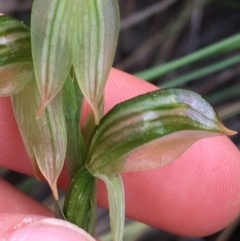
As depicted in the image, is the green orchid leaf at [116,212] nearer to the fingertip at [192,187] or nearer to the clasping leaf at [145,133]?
the clasping leaf at [145,133]

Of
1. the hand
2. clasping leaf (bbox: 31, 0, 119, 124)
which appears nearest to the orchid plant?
clasping leaf (bbox: 31, 0, 119, 124)

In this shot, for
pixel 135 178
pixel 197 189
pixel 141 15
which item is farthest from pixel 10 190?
pixel 141 15

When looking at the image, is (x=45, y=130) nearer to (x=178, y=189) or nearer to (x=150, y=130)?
(x=150, y=130)

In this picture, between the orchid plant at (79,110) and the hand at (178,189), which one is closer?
the orchid plant at (79,110)

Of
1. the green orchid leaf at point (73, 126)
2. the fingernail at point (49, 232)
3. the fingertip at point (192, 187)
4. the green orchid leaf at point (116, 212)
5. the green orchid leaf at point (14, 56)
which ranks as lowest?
the fingertip at point (192, 187)

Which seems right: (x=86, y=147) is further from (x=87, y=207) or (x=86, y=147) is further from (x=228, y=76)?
(x=228, y=76)

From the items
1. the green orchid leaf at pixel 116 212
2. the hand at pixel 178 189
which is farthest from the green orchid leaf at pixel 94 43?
the hand at pixel 178 189

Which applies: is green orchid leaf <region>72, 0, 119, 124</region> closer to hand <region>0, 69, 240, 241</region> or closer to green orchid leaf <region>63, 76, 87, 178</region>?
green orchid leaf <region>63, 76, 87, 178</region>

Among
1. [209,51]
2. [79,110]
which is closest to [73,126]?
[79,110]
